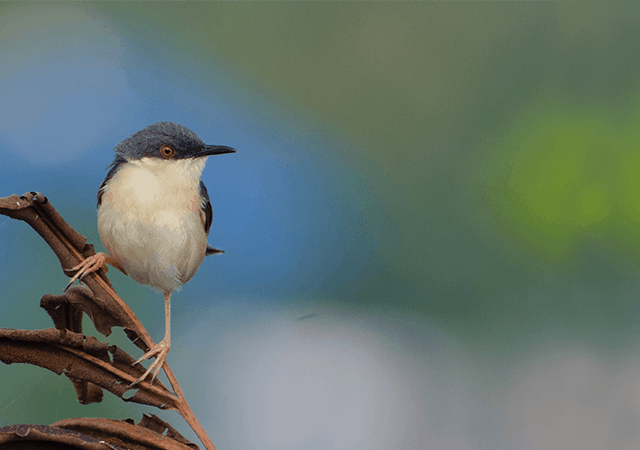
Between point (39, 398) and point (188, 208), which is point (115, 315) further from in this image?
point (39, 398)

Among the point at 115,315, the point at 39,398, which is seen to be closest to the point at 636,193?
the point at 115,315

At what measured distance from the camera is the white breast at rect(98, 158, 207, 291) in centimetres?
59

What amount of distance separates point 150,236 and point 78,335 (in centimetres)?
14

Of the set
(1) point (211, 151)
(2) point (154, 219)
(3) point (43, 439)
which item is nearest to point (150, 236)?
(2) point (154, 219)

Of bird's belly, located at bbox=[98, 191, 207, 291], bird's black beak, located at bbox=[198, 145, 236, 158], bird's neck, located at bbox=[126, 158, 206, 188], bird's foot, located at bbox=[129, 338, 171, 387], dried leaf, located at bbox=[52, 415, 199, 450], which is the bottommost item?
dried leaf, located at bbox=[52, 415, 199, 450]

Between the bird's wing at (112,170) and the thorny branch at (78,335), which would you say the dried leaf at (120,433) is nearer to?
the thorny branch at (78,335)

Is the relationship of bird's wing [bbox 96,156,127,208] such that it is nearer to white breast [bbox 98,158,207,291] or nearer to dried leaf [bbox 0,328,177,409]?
white breast [bbox 98,158,207,291]

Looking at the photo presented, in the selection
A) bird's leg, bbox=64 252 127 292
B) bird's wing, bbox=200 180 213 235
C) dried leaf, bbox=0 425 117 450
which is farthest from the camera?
bird's wing, bbox=200 180 213 235

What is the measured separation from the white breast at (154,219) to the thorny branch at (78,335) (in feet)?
0.16

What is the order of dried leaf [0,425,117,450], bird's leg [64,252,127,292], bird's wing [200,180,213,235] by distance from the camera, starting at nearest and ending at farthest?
dried leaf [0,425,117,450]
bird's leg [64,252,127,292]
bird's wing [200,180,213,235]

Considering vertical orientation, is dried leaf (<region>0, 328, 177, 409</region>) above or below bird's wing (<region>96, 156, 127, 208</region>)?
below

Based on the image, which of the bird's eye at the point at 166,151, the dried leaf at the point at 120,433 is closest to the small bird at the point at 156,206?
the bird's eye at the point at 166,151

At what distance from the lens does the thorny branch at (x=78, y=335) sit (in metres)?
0.48

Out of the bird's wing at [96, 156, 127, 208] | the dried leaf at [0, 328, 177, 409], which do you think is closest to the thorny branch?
Result: the dried leaf at [0, 328, 177, 409]
